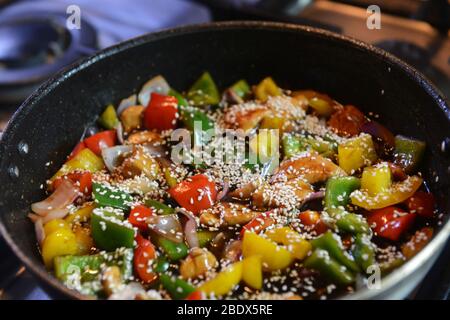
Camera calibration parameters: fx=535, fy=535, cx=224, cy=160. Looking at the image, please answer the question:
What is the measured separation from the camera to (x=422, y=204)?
191cm

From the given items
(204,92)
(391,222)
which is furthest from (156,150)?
(391,222)

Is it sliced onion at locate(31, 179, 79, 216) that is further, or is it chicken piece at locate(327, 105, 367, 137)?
chicken piece at locate(327, 105, 367, 137)

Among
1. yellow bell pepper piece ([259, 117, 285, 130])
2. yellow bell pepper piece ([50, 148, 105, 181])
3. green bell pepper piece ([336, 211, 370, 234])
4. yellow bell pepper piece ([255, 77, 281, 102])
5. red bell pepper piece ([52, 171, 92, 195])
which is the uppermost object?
yellow bell pepper piece ([255, 77, 281, 102])

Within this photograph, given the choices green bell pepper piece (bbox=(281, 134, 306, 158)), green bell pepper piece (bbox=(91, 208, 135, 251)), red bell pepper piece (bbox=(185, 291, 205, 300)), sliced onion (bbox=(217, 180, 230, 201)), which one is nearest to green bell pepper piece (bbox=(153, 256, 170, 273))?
green bell pepper piece (bbox=(91, 208, 135, 251))

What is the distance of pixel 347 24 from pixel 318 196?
1.45m

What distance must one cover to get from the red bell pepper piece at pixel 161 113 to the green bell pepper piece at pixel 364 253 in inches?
39.2

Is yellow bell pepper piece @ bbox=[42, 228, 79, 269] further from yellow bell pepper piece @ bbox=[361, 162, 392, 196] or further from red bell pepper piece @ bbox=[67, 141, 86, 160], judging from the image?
yellow bell pepper piece @ bbox=[361, 162, 392, 196]

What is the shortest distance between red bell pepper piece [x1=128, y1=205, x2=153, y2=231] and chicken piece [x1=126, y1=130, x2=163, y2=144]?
438mm

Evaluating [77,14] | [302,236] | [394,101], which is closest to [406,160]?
[394,101]

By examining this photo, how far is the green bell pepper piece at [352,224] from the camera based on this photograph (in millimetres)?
1823

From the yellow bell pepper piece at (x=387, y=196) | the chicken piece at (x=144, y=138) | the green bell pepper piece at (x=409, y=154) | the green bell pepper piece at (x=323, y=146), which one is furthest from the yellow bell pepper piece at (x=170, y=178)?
the green bell pepper piece at (x=409, y=154)

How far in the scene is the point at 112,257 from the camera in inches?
71.6

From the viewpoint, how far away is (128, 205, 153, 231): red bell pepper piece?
6.28 ft

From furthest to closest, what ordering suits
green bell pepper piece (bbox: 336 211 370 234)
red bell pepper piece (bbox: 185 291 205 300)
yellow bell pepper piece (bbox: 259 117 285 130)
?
1. yellow bell pepper piece (bbox: 259 117 285 130)
2. green bell pepper piece (bbox: 336 211 370 234)
3. red bell pepper piece (bbox: 185 291 205 300)
